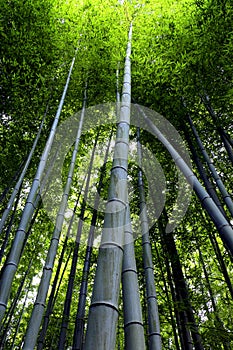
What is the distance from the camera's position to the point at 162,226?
197 inches

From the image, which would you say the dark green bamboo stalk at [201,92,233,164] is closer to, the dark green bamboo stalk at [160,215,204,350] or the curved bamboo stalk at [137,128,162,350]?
the curved bamboo stalk at [137,128,162,350]

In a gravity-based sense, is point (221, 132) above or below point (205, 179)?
above

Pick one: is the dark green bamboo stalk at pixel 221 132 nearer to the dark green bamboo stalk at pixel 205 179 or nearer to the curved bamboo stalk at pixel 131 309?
the dark green bamboo stalk at pixel 205 179

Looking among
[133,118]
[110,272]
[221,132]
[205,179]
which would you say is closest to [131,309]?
[110,272]

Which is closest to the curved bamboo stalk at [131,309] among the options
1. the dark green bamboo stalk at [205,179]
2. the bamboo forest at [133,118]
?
the bamboo forest at [133,118]

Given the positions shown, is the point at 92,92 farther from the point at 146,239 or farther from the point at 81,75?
the point at 146,239

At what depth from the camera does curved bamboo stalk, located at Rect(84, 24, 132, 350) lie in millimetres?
946

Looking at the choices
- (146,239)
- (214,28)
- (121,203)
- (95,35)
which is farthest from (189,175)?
(95,35)

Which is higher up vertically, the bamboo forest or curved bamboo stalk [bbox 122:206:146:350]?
the bamboo forest

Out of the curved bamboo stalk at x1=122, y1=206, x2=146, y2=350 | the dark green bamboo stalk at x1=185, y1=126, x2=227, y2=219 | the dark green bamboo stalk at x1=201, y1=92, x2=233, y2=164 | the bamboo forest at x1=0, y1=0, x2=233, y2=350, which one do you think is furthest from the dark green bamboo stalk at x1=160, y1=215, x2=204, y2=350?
the curved bamboo stalk at x1=122, y1=206, x2=146, y2=350

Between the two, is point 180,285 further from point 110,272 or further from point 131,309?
point 110,272

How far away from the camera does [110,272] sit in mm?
1112

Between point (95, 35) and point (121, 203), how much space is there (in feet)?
12.9

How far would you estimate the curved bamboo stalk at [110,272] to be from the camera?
0.95 meters
